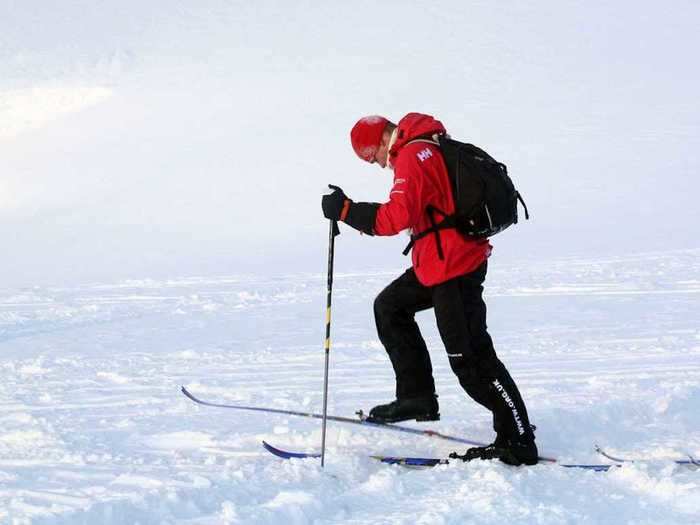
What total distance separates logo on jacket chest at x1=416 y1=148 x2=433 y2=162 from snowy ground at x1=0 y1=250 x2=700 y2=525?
137 centimetres

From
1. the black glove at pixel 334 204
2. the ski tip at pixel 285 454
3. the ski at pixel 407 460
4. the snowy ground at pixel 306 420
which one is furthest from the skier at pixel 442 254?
the ski tip at pixel 285 454

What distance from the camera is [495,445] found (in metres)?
4.33

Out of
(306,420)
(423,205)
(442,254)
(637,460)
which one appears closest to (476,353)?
(442,254)

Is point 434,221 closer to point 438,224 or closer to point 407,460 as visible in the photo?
point 438,224

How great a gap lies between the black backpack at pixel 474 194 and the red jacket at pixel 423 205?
3 centimetres

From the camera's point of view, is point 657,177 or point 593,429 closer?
point 593,429

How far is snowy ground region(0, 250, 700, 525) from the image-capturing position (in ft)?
11.8

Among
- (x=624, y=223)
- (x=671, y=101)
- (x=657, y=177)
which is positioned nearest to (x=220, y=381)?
(x=624, y=223)

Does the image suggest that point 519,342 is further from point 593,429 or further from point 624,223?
point 624,223

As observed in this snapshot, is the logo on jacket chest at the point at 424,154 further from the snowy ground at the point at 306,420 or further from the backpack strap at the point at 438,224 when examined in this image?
the snowy ground at the point at 306,420

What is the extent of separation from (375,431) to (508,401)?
33.2 inches

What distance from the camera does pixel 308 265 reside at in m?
18.2

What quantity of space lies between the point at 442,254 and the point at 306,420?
144cm

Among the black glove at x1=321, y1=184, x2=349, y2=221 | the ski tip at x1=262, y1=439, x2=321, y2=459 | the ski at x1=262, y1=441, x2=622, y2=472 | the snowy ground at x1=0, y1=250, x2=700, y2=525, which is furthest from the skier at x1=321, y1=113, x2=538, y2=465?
the ski tip at x1=262, y1=439, x2=321, y2=459
